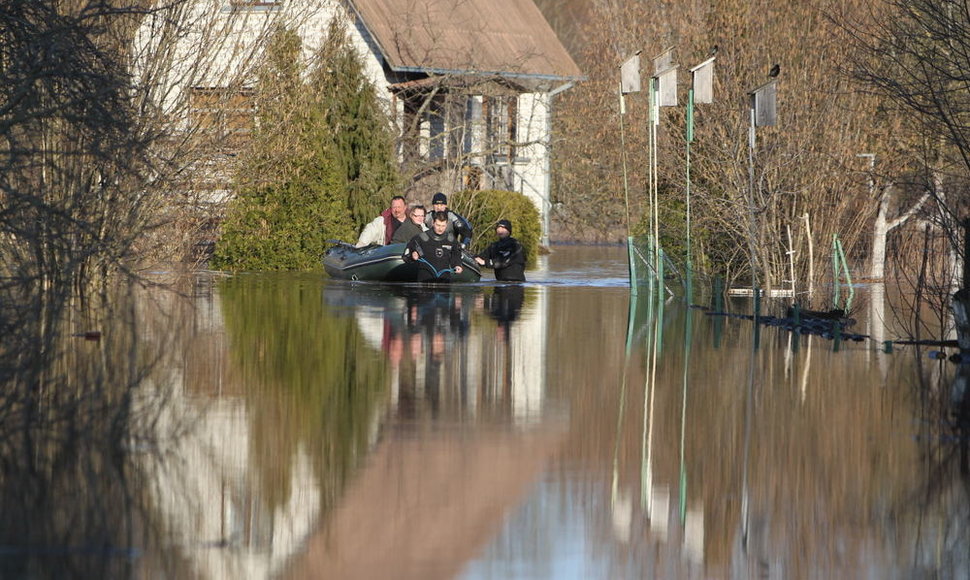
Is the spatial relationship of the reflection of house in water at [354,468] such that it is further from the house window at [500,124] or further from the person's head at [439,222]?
the house window at [500,124]

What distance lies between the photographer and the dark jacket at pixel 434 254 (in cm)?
3058

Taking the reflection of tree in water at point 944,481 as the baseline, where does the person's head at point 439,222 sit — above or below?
above

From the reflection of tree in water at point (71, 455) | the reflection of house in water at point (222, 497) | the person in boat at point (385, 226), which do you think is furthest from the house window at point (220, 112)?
the reflection of house in water at point (222, 497)

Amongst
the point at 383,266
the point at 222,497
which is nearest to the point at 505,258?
the point at 383,266

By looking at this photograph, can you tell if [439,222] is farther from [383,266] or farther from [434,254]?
[383,266]

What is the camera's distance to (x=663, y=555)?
805 centimetres

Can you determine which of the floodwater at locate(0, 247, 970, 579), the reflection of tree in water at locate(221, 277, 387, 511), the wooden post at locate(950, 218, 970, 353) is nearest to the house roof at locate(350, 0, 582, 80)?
the reflection of tree in water at locate(221, 277, 387, 511)

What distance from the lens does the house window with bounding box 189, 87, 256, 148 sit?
2814cm

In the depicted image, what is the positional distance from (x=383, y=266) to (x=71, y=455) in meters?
20.9

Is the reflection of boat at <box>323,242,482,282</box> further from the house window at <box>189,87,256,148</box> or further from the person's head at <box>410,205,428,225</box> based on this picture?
the house window at <box>189,87,256,148</box>

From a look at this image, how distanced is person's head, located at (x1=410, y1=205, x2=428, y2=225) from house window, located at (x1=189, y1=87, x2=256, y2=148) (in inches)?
126

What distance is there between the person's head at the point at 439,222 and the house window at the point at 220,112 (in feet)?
11.8

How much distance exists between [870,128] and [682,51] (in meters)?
3.80

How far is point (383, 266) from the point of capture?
101ft
